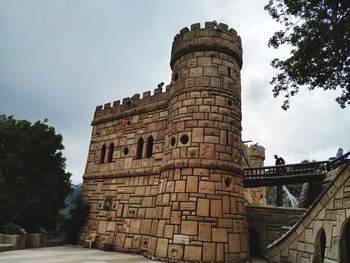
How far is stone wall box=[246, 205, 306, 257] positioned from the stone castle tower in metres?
1.99

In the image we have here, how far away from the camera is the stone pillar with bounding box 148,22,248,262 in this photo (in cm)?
784

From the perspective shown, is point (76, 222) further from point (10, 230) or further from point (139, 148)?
point (139, 148)

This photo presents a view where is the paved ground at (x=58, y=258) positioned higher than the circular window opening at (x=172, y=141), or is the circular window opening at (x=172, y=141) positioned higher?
the circular window opening at (x=172, y=141)

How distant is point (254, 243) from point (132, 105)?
8408 mm

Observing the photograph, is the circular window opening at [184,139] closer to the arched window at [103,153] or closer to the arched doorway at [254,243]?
the arched doorway at [254,243]

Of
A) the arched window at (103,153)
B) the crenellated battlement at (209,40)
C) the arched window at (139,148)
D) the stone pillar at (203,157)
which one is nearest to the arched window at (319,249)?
the stone pillar at (203,157)

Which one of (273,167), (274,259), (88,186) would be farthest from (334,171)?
(88,186)

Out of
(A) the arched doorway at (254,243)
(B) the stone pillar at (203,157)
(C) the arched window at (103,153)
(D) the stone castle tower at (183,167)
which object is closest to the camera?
(B) the stone pillar at (203,157)

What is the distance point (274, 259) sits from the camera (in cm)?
807

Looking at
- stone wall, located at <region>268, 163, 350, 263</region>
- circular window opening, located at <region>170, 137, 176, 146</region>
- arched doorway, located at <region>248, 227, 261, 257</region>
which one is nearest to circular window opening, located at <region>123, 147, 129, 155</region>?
circular window opening, located at <region>170, 137, 176, 146</region>

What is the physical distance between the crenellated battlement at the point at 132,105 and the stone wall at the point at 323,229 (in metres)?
7.07

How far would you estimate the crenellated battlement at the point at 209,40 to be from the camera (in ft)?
32.4

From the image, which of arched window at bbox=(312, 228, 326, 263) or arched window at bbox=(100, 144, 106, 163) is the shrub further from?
arched window at bbox=(312, 228, 326, 263)

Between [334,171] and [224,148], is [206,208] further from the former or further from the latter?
[334,171]
